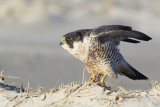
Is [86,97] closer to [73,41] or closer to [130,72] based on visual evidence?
[73,41]

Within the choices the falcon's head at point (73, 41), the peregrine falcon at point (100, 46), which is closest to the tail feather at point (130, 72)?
the peregrine falcon at point (100, 46)

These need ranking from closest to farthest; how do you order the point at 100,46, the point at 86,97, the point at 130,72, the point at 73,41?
1. the point at 86,97
2. the point at 100,46
3. the point at 73,41
4. the point at 130,72

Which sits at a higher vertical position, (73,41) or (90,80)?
(73,41)

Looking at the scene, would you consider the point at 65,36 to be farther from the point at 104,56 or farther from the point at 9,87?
the point at 9,87

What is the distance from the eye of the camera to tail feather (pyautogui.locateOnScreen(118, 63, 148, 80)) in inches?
253

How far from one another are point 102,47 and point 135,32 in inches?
32.3

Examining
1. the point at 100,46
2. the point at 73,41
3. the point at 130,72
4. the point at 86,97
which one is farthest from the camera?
the point at 130,72

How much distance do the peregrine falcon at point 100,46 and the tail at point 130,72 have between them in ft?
0.70

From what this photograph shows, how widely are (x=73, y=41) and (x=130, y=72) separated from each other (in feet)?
5.48

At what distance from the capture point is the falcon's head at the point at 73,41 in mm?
5828

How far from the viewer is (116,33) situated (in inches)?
230

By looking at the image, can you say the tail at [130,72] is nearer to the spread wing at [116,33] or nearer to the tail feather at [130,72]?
Answer: the tail feather at [130,72]

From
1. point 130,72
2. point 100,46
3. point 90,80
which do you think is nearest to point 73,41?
point 100,46

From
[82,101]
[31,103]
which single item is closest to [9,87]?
[31,103]
